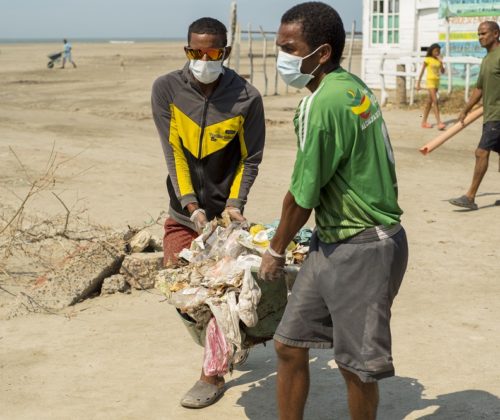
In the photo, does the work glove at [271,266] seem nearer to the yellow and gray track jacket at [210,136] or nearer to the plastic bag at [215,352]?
the plastic bag at [215,352]

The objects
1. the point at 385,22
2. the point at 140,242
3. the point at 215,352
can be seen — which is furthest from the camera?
the point at 385,22

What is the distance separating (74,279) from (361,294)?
3.52m

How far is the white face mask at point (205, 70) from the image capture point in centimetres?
452

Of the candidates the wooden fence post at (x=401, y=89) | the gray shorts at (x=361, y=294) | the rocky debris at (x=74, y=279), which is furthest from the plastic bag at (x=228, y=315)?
the wooden fence post at (x=401, y=89)

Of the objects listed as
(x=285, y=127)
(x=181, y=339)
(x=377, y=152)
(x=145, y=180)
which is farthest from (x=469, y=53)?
(x=377, y=152)

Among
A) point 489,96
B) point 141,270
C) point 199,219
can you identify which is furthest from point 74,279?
point 489,96

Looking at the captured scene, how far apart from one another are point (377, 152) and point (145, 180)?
7.56 meters

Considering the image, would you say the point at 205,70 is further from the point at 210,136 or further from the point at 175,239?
the point at 175,239

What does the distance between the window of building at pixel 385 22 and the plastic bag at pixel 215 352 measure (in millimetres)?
A: 18840

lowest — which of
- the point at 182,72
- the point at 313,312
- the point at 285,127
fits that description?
the point at 285,127

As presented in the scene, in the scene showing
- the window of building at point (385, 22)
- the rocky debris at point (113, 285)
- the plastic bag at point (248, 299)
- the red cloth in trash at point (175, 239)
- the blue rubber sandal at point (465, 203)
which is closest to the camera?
the plastic bag at point (248, 299)

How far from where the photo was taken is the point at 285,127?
16.0 metres

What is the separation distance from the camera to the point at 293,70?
351cm

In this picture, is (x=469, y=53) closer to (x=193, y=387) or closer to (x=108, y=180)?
(x=108, y=180)
